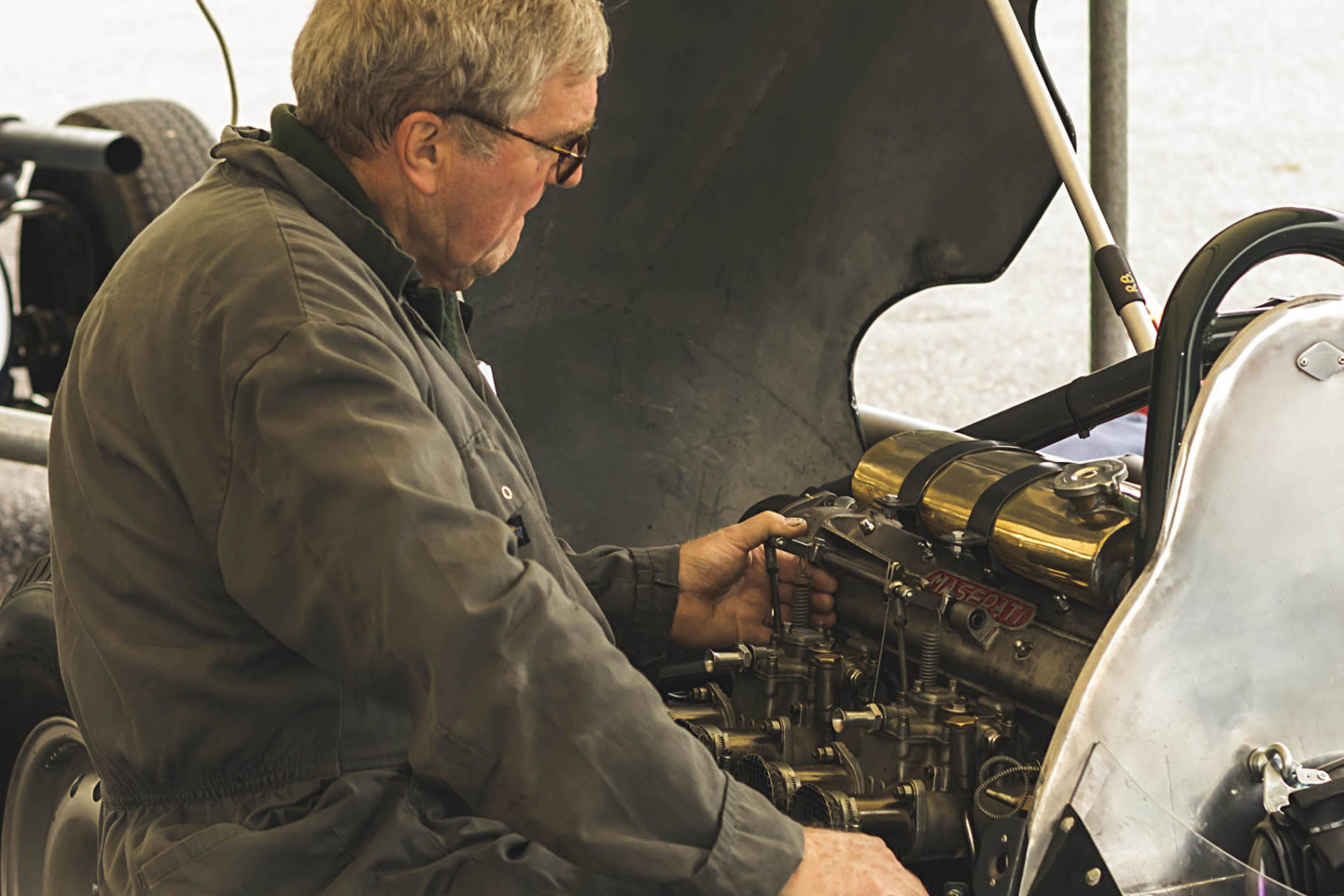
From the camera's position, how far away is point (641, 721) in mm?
1266

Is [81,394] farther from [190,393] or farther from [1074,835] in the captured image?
[1074,835]

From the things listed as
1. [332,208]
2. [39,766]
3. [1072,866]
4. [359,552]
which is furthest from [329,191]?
[39,766]

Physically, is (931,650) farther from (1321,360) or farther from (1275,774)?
(1321,360)

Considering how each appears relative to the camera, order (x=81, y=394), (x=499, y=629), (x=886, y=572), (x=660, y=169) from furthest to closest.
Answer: (x=660, y=169) < (x=886, y=572) < (x=81, y=394) < (x=499, y=629)

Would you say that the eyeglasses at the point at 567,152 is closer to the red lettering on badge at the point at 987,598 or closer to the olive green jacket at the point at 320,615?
the olive green jacket at the point at 320,615

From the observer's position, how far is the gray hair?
4.85 feet

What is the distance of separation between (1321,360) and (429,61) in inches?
35.0

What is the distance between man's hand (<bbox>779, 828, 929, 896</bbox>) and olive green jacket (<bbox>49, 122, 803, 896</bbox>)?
3 centimetres

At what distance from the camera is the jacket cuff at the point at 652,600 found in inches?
76.3

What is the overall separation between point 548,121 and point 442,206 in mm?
144

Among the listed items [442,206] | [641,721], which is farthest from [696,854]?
[442,206]

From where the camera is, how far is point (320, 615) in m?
1.26

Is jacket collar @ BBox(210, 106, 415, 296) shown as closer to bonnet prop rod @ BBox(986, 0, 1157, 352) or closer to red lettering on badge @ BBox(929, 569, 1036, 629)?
red lettering on badge @ BBox(929, 569, 1036, 629)

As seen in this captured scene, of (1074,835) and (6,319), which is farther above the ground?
(1074,835)
